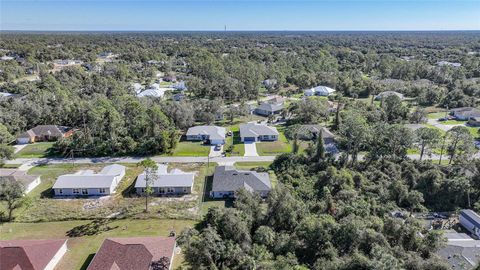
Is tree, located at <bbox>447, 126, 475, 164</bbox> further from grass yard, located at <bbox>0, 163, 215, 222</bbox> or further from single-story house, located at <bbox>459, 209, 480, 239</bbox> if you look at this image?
grass yard, located at <bbox>0, 163, 215, 222</bbox>

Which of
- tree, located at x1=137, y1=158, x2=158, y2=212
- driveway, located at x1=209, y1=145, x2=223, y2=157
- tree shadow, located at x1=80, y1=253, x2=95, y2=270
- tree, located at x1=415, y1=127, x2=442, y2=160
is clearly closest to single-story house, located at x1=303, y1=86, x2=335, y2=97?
driveway, located at x1=209, y1=145, x2=223, y2=157

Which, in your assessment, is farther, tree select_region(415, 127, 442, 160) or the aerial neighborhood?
tree select_region(415, 127, 442, 160)

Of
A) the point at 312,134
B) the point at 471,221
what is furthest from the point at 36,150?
the point at 471,221

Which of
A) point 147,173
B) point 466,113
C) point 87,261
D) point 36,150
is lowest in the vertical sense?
point 87,261

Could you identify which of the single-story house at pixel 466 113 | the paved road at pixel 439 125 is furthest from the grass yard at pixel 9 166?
the single-story house at pixel 466 113

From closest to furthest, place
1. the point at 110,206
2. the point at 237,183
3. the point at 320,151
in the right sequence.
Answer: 1. the point at 110,206
2. the point at 237,183
3. the point at 320,151

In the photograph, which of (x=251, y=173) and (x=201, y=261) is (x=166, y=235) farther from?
(x=251, y=173)

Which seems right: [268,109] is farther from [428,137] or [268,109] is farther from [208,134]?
[428,137]
